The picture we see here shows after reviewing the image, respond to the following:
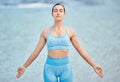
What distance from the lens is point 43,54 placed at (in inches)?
88.0

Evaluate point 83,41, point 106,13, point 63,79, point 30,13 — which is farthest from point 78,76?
point 30,13

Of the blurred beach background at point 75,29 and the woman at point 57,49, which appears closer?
the woman at point 57,49

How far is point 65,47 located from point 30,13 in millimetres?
1489

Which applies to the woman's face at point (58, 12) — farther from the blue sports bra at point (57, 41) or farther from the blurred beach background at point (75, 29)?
the blurred beach background at point (75, 29)

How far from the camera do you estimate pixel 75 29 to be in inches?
106

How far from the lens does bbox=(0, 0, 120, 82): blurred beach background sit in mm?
2117

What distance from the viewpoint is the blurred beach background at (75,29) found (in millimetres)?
2117

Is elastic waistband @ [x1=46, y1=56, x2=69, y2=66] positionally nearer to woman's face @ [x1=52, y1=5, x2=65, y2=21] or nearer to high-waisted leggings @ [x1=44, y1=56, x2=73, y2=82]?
high-waisted leggings @ [x1=44, y1=56, x2=73, y2=82]

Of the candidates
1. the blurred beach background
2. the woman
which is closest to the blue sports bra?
the woman

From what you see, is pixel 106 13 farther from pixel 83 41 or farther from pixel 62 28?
pixel 62 28

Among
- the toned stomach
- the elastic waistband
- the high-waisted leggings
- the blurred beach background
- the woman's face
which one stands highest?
the woman's face

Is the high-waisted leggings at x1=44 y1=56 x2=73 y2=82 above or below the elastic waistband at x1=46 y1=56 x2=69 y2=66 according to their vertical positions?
below

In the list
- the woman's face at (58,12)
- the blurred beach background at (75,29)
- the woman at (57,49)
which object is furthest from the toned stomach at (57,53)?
the blurred beach background at (75,29)

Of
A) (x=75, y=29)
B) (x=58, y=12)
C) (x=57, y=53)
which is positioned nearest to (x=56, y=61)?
(x=57, y=53)
